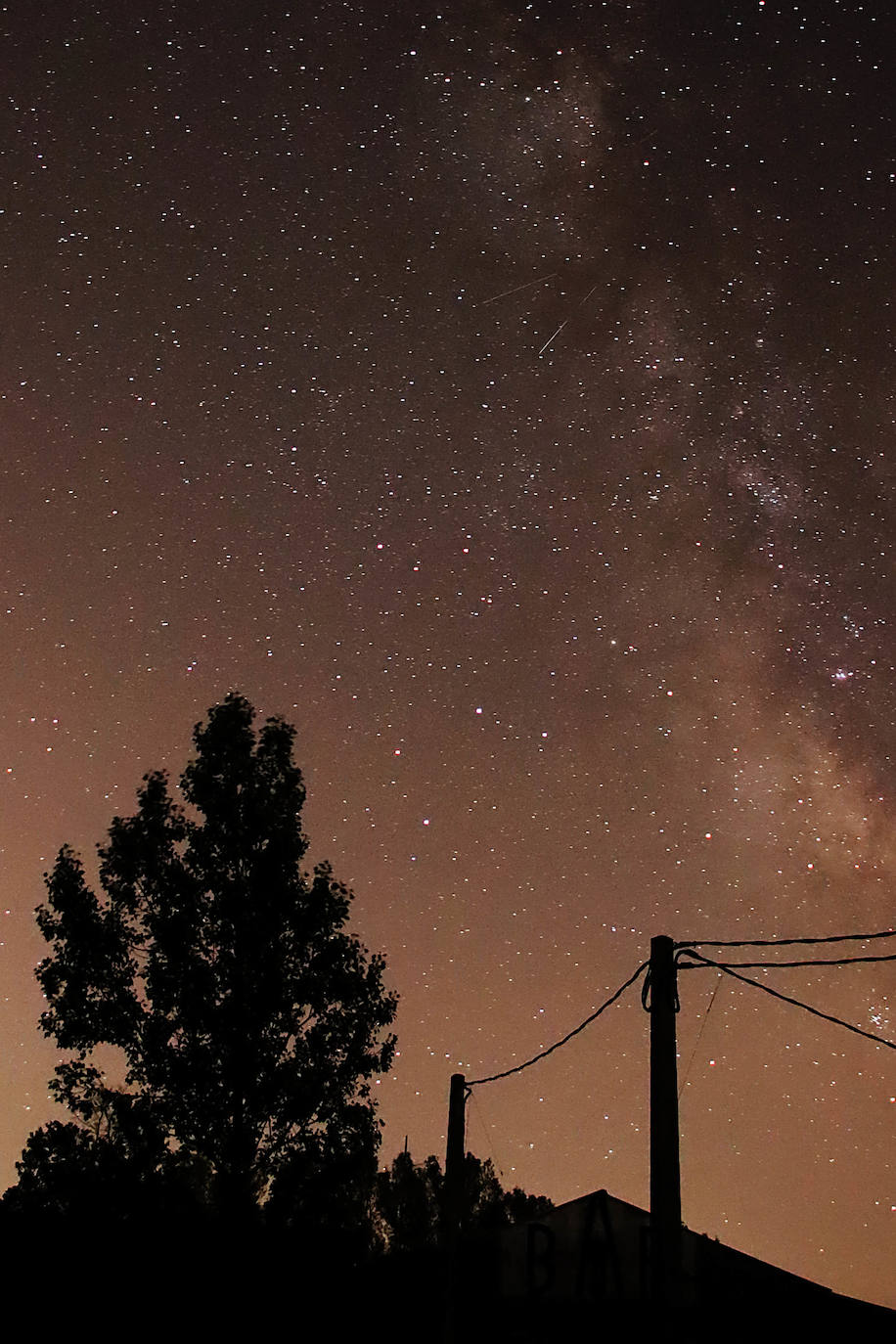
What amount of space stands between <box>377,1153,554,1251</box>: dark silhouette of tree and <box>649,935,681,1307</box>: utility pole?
34.4 m

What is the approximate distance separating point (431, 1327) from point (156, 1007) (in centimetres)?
614

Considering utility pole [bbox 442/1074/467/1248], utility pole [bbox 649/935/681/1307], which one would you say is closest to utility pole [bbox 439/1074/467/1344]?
utility pole [bbox 442/1074/467/1248]

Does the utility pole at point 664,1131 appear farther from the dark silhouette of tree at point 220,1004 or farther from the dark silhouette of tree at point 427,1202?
the dark silhouette of tree at point 427,1202

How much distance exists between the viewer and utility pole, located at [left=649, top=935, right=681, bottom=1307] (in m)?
6.67

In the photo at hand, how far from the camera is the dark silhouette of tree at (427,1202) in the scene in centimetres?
3944

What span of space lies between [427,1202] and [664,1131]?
1507 inches

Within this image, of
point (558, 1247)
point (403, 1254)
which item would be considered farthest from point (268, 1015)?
point (558, 1247)

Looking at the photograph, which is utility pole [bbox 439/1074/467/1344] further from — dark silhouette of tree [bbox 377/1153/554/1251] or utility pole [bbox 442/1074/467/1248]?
dark silhouette of tree [bbox 377/1153/554/1251]

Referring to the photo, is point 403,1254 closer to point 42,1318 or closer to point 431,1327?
point 431,1327

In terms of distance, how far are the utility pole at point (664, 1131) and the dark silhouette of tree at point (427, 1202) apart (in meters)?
34.4

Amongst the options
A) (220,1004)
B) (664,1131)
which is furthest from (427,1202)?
(664,1131)

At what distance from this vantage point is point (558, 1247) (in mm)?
10594

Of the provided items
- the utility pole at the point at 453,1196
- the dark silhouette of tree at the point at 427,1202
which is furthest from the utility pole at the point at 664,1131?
the dark silhouette of tree at the point at 427,1202

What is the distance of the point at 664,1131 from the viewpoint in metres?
7.11
